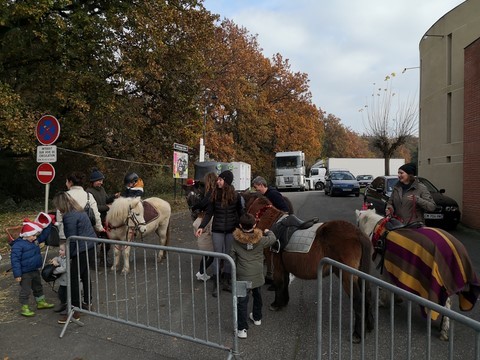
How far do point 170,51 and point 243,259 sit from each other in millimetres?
13178

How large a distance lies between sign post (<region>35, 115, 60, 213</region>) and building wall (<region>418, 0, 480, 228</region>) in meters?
12.3

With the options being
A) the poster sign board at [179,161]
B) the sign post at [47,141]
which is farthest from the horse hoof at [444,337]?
the poster sign board at [179,161]

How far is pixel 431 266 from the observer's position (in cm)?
390

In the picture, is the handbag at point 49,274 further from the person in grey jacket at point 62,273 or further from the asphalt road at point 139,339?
the asphalt road at point 139,339

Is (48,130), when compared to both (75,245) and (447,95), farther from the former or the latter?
(447,95)

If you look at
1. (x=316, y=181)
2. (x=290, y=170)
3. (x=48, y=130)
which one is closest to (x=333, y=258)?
(x=48, y=130)

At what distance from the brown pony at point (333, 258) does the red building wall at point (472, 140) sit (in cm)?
906

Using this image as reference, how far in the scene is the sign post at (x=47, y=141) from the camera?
794cm

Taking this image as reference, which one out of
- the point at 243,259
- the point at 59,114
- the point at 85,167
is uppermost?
the point at 59,114

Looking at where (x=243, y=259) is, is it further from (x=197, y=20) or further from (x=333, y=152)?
(x=333, y=152)

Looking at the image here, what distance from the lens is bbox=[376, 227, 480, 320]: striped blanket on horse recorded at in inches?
152

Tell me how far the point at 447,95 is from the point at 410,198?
37.7 feet

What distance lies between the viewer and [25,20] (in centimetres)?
1205

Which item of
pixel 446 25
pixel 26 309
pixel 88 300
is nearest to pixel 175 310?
pixel 88 300
